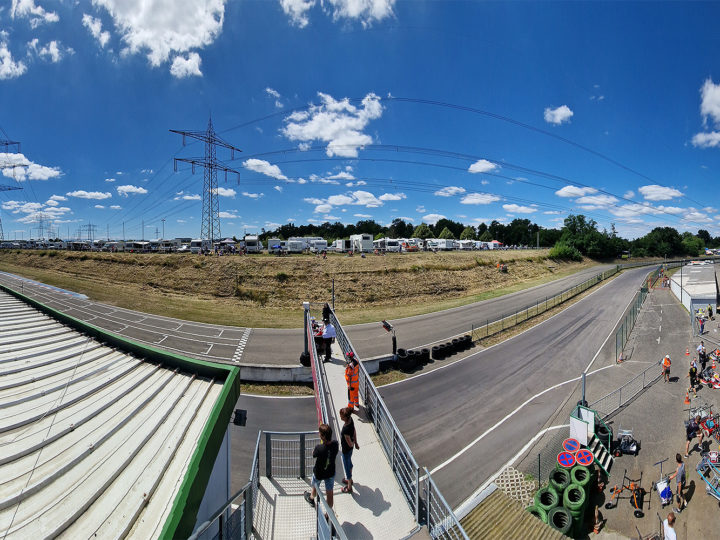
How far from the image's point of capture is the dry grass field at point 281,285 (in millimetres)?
34750

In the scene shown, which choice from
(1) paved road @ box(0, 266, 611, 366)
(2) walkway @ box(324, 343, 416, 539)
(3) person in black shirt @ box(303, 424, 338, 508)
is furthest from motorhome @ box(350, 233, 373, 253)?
(3) person in black shirt @ box(303, 424, 338, 508)

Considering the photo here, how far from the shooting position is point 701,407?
1490 cm

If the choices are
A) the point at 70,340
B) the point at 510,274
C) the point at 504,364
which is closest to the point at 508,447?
the point at 504,364

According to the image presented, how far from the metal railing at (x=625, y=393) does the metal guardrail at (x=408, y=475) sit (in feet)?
41.9

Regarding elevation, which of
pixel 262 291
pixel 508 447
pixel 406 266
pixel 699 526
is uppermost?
pixel 406 266

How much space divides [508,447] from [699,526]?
5449 millimetres

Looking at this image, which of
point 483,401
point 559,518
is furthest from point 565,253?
point 559,518

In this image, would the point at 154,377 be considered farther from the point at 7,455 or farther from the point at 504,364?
the point at 504,364

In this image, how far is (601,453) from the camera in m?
11.4

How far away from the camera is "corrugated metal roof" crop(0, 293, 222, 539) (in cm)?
384

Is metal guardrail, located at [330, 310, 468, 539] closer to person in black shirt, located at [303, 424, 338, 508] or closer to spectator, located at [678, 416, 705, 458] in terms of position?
person in black shirt, located at [303, 424, 338, 508]

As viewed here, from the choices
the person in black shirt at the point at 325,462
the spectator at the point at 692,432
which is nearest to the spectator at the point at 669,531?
the spectator at the point at 692,432

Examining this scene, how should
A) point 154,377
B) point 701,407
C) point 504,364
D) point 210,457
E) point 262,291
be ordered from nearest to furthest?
point 210,457 < point 154,377 < point 701,407 < point 504,364 < point 262,291

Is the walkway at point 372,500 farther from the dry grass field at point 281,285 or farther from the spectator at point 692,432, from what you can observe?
the dry grass field at point 281,285
